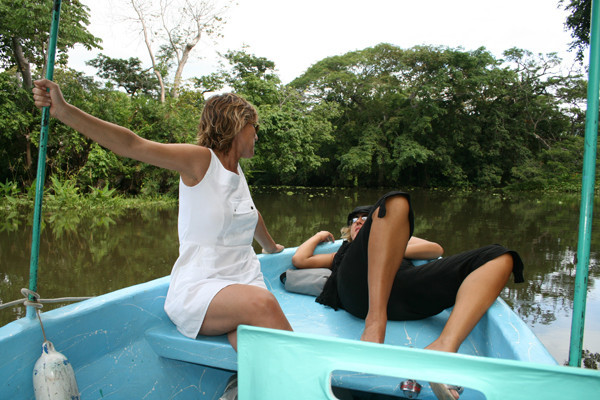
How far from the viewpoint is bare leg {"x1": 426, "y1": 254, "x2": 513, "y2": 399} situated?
106 centimetres

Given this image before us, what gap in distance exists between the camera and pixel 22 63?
29.7 feet

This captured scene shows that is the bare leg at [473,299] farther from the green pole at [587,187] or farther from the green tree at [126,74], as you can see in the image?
the green tree at [126,74]

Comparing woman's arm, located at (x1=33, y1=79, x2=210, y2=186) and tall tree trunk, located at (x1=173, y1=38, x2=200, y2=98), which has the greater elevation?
tall tree trunk, located at (x1=173, y1=38, x2=200, y2=98)

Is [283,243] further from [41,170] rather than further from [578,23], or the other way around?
[578,23]

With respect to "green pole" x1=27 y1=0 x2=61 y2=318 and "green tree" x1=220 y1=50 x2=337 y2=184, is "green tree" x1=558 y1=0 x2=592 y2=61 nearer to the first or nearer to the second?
"green tree" x1=220 y1=50 x2=337 y2=184

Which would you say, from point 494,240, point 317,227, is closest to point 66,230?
point 317,227

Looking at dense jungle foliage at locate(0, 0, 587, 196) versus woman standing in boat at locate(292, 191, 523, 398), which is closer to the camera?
woman standing in boat at locate(292, 191, 523, 398)

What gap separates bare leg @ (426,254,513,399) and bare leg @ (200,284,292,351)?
40 centimetres

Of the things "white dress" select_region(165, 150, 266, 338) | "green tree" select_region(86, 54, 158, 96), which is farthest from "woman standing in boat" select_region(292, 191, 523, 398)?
"green tree" select_region(86, 54, 158, 96)

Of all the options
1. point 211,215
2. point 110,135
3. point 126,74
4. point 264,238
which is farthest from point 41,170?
point 126,74

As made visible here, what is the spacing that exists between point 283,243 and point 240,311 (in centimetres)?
373

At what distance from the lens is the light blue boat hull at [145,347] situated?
Result: 0.98 meters

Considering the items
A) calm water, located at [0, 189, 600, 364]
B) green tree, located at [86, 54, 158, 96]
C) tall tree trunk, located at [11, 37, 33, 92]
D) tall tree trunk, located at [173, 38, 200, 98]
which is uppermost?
green tree, located at [86, 54, 158, 96]

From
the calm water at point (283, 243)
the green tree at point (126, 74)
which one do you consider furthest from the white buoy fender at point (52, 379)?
the green tree at point (126, 74)
